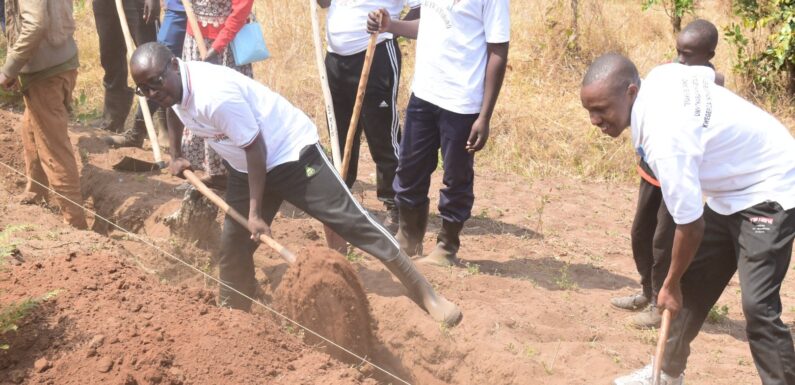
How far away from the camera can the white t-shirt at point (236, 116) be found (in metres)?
4.28

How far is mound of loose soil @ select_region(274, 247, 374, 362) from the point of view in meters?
4.59

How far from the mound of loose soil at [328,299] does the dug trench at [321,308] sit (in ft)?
0.05

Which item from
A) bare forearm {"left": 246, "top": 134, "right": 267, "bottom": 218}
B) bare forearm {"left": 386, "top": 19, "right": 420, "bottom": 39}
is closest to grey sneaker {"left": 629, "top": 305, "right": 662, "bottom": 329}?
bare forearm {"left": 386, "top": 19, "right": 420, "bottom": 39}

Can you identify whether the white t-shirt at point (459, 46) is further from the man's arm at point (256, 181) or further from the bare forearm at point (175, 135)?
the bare forearm at point (175, 135)

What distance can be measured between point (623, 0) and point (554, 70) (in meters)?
3.17

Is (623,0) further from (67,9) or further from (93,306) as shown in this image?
(93,306)

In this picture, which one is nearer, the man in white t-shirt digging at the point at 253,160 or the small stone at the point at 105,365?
the small stone at the point at 105,365

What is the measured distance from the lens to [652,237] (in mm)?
5273

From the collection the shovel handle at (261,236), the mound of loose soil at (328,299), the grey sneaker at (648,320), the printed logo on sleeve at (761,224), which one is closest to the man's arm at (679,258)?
the printed logo on sleeve at (761,224)

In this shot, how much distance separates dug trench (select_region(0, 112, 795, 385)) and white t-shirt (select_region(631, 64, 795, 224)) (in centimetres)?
141

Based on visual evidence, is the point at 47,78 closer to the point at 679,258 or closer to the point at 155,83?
the point at 155,83

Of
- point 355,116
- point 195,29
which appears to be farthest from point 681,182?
point 195,29

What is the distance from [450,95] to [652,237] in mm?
1452

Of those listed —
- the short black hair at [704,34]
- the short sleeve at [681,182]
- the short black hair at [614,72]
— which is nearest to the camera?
the short sleeve at [681,182]
